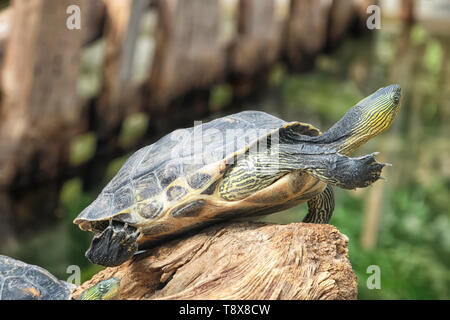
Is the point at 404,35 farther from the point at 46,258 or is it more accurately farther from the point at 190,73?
the point at 46,258

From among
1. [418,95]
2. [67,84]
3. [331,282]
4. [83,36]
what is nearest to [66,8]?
[83,36]

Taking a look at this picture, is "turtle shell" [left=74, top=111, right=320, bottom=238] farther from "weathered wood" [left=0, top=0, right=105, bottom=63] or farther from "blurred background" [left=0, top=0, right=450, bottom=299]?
"weathered wood" [left=0, top=0, right=105, bottom=63]

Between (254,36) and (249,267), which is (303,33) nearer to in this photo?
(254,36)

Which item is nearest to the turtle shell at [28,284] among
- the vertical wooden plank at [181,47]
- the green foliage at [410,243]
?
the green foliage at [410,243]

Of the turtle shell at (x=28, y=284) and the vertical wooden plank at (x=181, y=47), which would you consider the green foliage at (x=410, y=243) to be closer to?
the vertical wooden plank at (x=181, y=47)

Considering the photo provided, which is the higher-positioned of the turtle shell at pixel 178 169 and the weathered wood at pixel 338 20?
the weathered wood at pixel 338 20
